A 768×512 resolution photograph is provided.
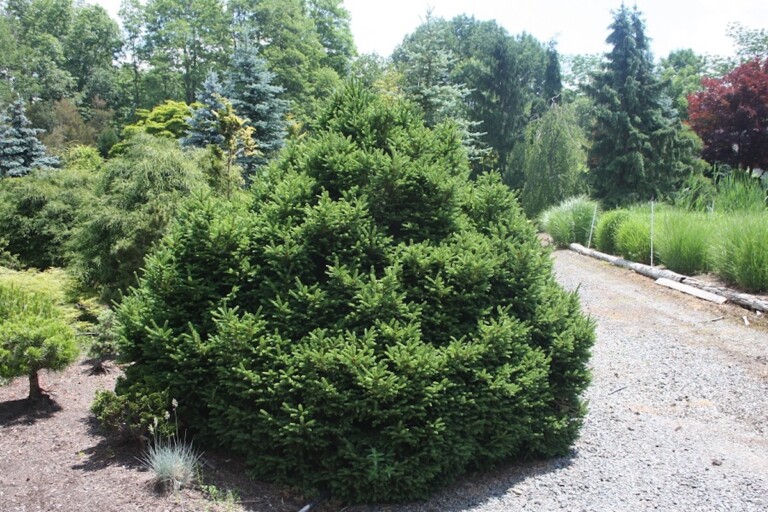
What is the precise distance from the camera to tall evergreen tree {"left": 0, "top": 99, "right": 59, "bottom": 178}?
22562 millimetres

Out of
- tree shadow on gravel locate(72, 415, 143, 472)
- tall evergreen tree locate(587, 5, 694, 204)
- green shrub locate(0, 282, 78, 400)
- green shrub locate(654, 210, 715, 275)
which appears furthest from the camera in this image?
tall evergreen tree locate(587, 5, 694, 204)

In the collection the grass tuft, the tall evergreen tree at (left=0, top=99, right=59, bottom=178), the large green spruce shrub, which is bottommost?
the grass tuft

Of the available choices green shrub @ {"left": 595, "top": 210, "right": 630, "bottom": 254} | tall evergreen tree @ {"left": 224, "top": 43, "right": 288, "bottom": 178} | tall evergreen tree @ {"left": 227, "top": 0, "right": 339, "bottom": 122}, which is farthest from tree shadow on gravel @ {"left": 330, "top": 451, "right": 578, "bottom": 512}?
tall evergreen tree @ {"left": 227, "top": 0, "right": 339, "bottom": 122}

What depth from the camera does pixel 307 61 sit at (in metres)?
35.1

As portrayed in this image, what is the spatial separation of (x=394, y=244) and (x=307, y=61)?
3382cm

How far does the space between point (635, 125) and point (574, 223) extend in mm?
6122

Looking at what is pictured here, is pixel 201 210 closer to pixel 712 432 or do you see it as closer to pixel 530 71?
pixel 712 432

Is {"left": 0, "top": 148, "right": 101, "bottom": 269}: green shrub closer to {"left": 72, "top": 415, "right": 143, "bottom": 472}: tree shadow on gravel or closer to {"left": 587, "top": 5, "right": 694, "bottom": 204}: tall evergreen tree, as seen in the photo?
{"left": 72, "top": 415, "right": 143, "bottom": 472}: tree shadow on gravel

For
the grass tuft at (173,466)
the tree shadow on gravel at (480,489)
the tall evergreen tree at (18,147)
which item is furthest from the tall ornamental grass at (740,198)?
the tall evergreen tree at (18,147)

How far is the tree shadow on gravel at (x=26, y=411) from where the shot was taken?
4188 mm

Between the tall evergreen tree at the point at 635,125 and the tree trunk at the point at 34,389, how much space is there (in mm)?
19679

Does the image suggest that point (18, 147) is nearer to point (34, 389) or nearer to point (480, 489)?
point (34, 389)

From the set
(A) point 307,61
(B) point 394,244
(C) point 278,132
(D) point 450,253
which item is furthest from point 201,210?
(A) point 307,61

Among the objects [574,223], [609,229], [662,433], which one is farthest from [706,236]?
[662,433]
